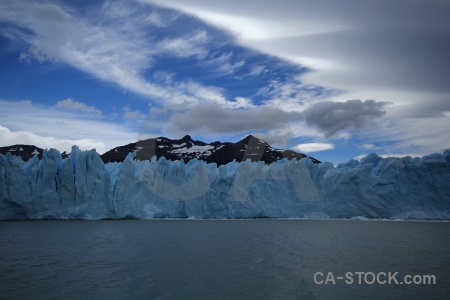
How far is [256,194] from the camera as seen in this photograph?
43.8 meters

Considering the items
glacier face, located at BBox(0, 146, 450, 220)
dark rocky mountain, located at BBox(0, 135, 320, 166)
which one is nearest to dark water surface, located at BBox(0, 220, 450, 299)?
glacier face, located at BBox(0, 146, 450, 220)

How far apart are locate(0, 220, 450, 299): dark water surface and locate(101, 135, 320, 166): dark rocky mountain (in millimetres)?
60888

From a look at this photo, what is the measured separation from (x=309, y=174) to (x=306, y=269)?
106 ft

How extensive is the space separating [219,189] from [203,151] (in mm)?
76548

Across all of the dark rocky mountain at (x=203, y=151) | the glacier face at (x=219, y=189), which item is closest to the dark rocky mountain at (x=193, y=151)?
the dark rocky mountain at (x=203, y=151)

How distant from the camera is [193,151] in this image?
120438 millimetres

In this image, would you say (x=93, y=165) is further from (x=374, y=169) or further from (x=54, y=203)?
(x=374, y=169)

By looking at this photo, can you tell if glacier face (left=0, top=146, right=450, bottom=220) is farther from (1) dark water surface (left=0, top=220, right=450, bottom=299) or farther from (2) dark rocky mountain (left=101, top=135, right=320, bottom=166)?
(2) dark rocky mountain (left=101, top=135, right=320, bottom=166)

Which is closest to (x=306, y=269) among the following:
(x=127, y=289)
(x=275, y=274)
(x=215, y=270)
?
(x=275, y=274)

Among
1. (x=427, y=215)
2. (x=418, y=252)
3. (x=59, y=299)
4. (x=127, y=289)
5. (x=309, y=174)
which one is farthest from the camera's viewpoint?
(x=309, y=174)

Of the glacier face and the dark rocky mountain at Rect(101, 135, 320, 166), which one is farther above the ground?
the dark rocky mountain at Rect(101, 135, 320, 166)

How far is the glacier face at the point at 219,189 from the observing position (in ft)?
119

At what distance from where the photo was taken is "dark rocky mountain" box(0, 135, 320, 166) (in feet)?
287

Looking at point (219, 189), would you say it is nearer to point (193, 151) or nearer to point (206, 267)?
point (206, 267)
